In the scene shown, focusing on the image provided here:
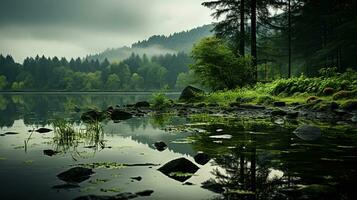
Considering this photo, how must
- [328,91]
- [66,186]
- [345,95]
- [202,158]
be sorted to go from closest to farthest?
[66,186] < [202,158] < [345,95] < [328,91]

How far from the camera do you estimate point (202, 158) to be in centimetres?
795

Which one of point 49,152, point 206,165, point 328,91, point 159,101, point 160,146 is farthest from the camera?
point 159,101

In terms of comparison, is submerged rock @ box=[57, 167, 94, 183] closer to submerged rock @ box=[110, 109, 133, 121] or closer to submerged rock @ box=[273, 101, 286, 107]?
submerged rock @ box=[110, 109, 133, 121]

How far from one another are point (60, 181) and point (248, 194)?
10.4 ft

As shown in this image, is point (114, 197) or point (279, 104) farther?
point (279, 104)

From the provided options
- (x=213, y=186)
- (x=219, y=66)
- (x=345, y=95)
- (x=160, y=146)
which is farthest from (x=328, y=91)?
(x=213, y=186)

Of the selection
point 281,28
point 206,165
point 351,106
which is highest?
point 281,28

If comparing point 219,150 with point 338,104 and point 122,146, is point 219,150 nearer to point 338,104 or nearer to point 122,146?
point 122,146

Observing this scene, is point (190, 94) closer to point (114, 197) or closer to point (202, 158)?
point (202, 158)

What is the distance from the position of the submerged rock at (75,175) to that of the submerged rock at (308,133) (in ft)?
22.1

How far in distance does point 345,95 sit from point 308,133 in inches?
340

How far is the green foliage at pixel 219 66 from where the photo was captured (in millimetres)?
29641

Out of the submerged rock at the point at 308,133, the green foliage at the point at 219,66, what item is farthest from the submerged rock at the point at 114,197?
the green foliage at the point at 219,66

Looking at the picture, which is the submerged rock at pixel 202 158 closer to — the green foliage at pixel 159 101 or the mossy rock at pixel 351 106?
the mossy rock at pixel 351 106
